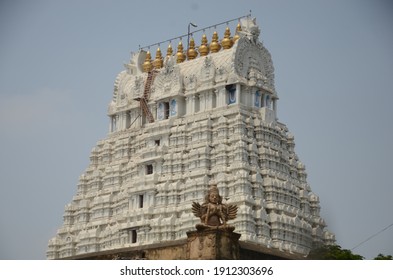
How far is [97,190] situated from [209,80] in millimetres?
12022

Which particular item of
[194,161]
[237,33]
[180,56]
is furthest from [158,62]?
[194,161]

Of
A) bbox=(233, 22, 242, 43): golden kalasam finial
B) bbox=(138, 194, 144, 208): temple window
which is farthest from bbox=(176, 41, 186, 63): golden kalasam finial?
bbox=(138, 194, 144, 208): temple window

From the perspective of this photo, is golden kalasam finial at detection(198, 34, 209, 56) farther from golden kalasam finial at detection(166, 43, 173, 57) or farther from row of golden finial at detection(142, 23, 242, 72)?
golden kalasam finial at detection(166, 43, 173, 57)

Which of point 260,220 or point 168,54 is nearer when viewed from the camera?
point 260,220

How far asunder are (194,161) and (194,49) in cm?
1195

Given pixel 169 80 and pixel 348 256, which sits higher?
pixel 169 80

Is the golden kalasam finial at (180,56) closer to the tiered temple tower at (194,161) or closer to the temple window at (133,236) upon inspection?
the tiered temple tower at (194,161)

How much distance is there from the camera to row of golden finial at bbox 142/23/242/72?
254ft

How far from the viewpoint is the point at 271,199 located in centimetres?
7025

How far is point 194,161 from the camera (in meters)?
71.5

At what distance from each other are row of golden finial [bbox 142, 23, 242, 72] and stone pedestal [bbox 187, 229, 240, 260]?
128 ft
